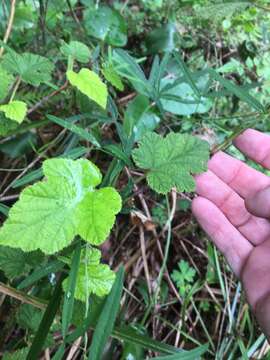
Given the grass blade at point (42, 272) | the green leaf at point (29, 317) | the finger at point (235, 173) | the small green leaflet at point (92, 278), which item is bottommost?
the green leaf at point (29, 317)

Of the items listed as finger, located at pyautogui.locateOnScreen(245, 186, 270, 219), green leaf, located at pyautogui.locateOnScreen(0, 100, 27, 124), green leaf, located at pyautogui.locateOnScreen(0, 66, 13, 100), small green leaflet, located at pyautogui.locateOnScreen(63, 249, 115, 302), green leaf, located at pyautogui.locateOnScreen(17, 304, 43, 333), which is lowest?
green leaf, located at pyautogui.locateOnScreen(17, 304, 43, 333)

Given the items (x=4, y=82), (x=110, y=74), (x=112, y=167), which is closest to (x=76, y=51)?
(x=110, y=74)

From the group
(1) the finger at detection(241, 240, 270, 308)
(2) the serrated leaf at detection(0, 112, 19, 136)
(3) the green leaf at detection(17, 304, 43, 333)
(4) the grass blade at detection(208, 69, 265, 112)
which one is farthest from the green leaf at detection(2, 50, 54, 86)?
(1) the finger at detection(241, 240, 270, 308)

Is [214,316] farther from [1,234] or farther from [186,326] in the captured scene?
[1,234]

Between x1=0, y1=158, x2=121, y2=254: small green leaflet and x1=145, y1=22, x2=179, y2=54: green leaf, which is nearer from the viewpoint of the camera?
x1=0, y1=158, x2=121, y2=254: small green leaflet

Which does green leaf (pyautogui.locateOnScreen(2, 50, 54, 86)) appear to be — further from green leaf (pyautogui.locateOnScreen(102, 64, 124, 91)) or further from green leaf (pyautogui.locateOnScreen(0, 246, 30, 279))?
green leaf (pyautogui.locateOnScreen(0, 246, 30, 279))

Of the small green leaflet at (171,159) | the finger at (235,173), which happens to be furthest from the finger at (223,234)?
the small green leaflet at (171,159)

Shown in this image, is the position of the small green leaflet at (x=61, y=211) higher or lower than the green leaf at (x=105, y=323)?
higher

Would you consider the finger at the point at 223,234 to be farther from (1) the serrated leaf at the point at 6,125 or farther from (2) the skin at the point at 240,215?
(1) the serrated leaf at the point at 6,125
